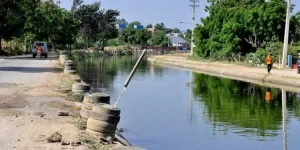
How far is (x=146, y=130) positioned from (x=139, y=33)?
13514 cm

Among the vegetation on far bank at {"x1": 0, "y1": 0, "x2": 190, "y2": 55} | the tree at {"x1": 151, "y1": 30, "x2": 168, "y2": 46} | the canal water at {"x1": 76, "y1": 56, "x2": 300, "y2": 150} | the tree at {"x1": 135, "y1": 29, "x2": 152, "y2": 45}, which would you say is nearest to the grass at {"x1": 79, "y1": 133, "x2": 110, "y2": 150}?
the canal water at {"x1": 76, "y1": 56, "x2": 300, "y2": 150}

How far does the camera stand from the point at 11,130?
40.7 feet

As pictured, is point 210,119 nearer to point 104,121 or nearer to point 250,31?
point 104,121

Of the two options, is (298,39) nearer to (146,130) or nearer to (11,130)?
(146,130)

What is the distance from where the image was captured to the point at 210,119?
66.0 ft

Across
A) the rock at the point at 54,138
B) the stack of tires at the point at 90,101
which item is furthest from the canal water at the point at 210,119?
the rock at the point at 54,138

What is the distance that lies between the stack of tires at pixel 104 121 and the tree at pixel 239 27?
1916 inches

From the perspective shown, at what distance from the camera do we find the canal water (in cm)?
1551

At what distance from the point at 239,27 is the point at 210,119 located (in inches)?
1698

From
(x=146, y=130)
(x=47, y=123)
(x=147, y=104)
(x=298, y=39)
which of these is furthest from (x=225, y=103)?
(x=298, y=39)

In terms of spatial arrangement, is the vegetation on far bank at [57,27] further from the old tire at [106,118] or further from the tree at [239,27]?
the old tire at [106,118]

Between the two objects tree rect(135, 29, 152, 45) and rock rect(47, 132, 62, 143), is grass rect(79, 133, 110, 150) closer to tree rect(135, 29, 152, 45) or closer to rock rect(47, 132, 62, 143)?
rock rect(47, 132, 62, 143)

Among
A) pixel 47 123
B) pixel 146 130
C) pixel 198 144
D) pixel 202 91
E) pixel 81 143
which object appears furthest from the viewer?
pixel 202 91

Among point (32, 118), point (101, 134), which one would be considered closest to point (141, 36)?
point (32, 118)
